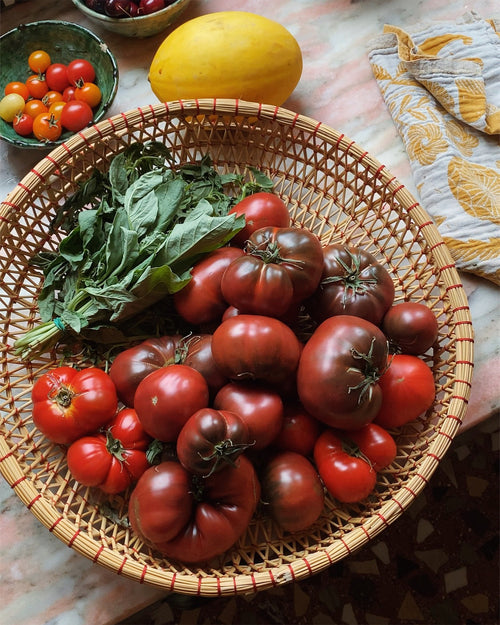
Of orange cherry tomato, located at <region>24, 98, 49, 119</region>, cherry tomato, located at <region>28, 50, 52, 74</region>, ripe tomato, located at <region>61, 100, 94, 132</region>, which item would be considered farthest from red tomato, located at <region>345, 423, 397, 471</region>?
cherry tomato, located at <region>28, 50, 52, 74</region>

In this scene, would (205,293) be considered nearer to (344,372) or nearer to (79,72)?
(344,372)

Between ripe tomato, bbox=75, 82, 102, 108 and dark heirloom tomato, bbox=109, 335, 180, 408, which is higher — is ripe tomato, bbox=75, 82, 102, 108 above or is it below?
above

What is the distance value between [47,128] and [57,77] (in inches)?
6.6

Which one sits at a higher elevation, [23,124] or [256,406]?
[23,124]

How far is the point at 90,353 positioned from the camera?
1036mm

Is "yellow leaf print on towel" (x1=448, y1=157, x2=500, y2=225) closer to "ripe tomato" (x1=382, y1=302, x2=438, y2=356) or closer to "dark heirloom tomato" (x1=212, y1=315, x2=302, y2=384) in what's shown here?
"ripe tomato" (x1=382, y1=302, x2=438, y2=356)

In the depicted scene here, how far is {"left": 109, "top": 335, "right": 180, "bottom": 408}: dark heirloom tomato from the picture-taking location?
927 mm

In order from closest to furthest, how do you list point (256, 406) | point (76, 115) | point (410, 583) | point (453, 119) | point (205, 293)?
point (256, 406) < point (205, 293) < point (76, 115) < point (453, 119) < point (410, 583)

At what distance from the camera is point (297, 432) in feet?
3.00

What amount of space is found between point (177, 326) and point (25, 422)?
0.99 feet

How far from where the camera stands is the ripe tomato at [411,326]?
93 cm

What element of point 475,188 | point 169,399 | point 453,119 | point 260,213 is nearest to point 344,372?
point 169,399

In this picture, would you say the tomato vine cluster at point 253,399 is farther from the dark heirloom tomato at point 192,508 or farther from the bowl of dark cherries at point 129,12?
the bowl of dark cherries at point 129,12

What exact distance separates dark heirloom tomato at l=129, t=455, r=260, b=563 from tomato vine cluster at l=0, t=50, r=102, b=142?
752mm
